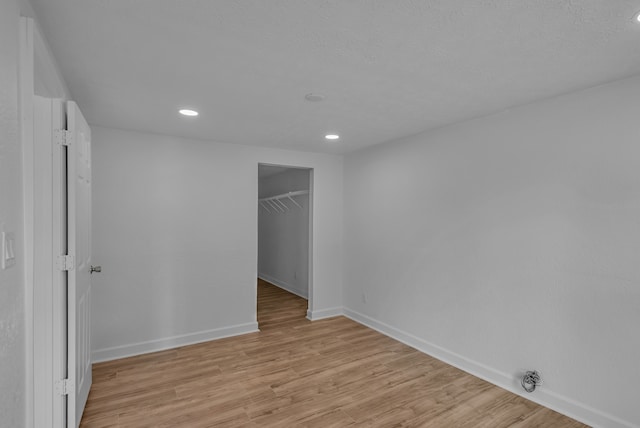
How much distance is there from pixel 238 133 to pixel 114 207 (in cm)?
146

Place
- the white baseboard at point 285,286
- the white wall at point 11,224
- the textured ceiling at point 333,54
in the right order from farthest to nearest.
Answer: the white baseboard at point 285,286, the textured ceiling at point 333,54, the white wall at point 11,224

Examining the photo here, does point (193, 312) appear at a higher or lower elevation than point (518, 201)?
lower

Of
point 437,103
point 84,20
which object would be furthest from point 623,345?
point 84,20

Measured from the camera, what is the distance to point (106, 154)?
3.25 metres

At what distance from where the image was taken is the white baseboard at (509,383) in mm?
2184

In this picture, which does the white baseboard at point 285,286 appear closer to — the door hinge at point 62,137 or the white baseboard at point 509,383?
the white baseboard at point 509,383

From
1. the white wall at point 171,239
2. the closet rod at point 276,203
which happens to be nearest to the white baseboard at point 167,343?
the white wall at point 171,239

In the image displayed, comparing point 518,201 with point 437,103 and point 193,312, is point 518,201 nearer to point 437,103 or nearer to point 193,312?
point 437,103

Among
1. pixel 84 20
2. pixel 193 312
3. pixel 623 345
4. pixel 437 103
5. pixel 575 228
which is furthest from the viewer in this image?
pixel 193 312

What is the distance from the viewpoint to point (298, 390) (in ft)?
8.76

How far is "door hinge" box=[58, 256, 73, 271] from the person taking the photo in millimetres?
1774

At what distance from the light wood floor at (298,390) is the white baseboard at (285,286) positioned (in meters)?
1.94

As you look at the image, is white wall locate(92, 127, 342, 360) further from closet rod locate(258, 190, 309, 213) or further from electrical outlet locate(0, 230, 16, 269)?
electrical outlet locate(0, 230, 16, 269)

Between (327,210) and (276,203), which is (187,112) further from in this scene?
(276,203)
